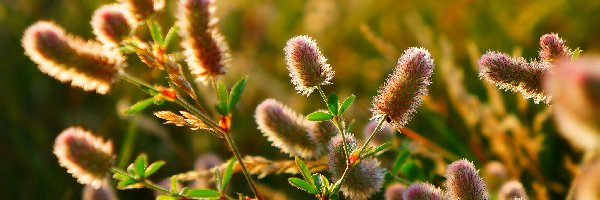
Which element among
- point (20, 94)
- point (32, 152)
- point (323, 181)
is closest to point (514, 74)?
point (323, 181)

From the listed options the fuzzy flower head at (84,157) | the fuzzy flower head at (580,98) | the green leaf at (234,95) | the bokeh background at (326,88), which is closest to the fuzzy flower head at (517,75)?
the green leaf at (234,95)

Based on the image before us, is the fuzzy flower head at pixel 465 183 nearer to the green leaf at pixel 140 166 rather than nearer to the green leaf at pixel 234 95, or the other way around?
the green leaf at pixel 234 95

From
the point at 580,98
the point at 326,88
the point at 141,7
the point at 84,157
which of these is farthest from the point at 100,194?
the point at 326,88

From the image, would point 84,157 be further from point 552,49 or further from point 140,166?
point 552,49

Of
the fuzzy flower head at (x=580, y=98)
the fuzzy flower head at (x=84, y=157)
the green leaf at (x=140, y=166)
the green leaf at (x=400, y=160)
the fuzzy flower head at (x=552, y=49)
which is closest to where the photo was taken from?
the fuzzy flower head at (x=580, y=98)

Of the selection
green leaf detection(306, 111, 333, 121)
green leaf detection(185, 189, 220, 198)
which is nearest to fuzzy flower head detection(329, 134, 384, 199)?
green leaf detection(306, 111, 333, 121)

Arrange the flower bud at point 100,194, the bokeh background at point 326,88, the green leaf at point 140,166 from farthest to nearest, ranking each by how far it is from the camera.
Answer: the bokeh background at point 326,88 < the flower bud at point 100,194 < the green leaf at point 140,166
